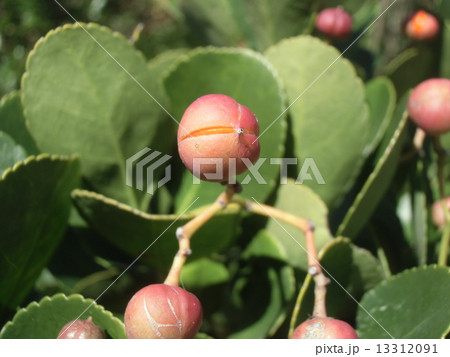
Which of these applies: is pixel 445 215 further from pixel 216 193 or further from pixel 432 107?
pixel 216 193

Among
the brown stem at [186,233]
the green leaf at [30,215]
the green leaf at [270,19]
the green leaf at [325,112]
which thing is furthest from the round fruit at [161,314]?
the green leaf at [270,19]

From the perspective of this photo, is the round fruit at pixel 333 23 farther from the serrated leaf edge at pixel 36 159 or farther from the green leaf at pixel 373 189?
the serrated leaf edge at pixel 36 159

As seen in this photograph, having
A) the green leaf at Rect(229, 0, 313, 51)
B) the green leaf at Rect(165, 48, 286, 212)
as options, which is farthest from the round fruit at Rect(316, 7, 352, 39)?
the green leaf at Rect(165, 48, 286, 212)

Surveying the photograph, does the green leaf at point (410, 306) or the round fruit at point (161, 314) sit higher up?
the round fruit at point (161, 314)
